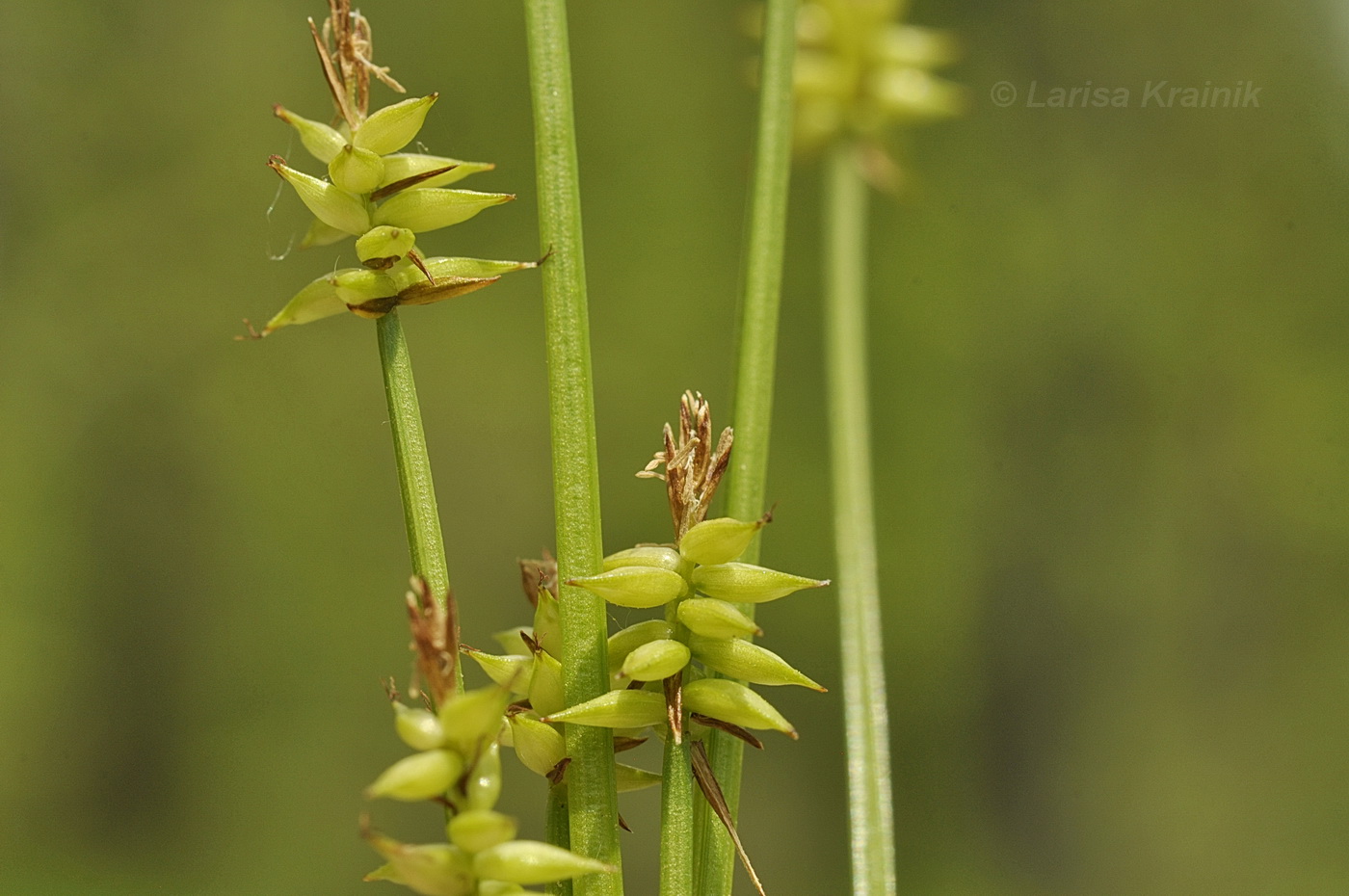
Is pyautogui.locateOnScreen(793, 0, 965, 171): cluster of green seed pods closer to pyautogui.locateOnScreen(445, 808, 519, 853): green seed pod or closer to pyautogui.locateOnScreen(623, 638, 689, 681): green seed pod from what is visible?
pyautogui.locateOnScreen(623, 638, 689, 681): green seed pod

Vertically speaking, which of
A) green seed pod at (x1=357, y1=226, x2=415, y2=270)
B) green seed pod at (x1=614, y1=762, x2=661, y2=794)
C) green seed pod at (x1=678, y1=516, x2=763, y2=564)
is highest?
green seed pod at (x1=357, y1=226, x2=415, y2=270)

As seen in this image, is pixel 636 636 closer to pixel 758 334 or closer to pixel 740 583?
pixel 740 583

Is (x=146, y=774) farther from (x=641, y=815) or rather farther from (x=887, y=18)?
(x=887, y=18)

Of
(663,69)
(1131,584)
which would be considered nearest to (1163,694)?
(1131,584)

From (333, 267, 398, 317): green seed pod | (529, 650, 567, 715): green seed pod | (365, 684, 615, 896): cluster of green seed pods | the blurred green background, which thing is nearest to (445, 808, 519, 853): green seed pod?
(365, 684, 615, 896): cluster of green seed pods

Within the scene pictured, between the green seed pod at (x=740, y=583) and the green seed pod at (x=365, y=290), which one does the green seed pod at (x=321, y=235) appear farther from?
the green seed pod at (x=740, y=583)

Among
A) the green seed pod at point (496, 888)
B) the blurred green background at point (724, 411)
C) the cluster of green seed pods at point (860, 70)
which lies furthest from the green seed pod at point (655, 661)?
the blurred green background at point (724, 411)

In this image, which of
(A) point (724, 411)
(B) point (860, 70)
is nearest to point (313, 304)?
(B) point (860, 70)
